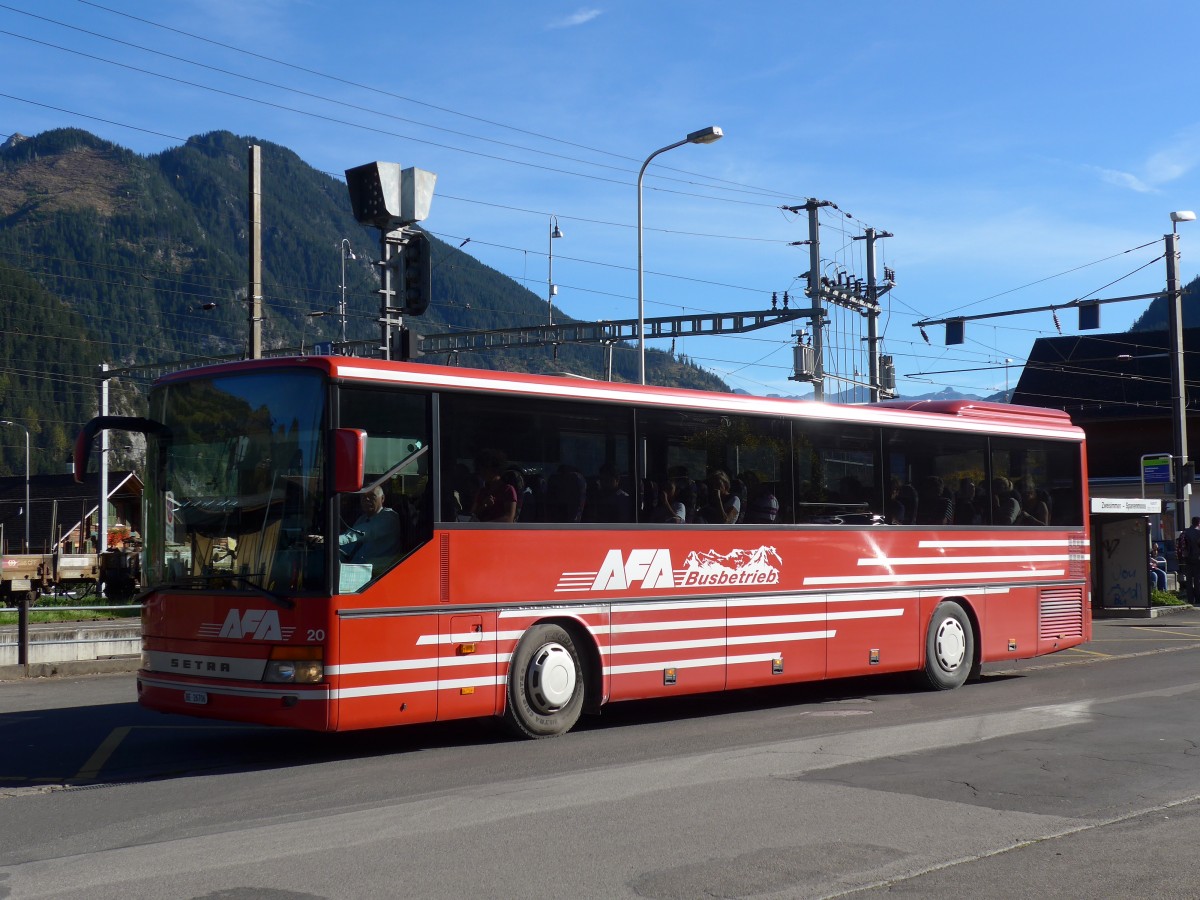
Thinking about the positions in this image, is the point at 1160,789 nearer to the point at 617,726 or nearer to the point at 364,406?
the point at 617,726

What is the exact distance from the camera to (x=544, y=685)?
1160 cm

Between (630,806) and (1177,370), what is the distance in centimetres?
3052

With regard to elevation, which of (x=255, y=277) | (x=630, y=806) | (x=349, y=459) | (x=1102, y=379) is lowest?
(x=630, y=806)

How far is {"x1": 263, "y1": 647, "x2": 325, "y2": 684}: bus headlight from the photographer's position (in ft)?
33.0

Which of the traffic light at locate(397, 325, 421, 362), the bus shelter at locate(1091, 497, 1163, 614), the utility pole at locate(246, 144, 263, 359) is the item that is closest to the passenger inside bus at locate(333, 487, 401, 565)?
the traffic light at locate(397, 325, 421, 362)

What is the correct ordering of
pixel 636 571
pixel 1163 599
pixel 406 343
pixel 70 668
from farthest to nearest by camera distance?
1. pixel 1163 599
2. pixel 70 668
3. pixel 406 343
4. pixel 636 571

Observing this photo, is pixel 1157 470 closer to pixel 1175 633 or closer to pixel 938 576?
pixel 1175 633

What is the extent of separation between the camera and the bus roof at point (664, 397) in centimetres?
1066

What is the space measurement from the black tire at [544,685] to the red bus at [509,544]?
2 cm

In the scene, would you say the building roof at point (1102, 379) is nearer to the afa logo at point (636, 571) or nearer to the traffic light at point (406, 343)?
the traffic light at point (406, 343)

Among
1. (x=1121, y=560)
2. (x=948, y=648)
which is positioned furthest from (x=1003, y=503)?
(x=1121, y=560)

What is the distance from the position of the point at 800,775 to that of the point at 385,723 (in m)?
3.10

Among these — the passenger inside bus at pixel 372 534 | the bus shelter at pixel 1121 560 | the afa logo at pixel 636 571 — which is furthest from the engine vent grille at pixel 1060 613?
the bus shelter at pixel 1121 560

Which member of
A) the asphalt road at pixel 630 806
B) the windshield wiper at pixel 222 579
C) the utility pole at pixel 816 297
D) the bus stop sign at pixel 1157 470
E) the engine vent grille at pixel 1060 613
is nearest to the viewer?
the asphalt road at pixel 630 806
